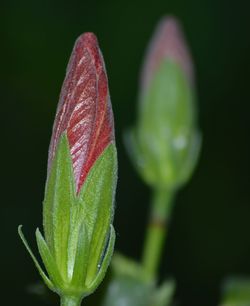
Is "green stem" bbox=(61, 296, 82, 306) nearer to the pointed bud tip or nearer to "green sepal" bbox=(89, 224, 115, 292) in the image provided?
"green sepal" bbox=(89, 224, 115, 292)

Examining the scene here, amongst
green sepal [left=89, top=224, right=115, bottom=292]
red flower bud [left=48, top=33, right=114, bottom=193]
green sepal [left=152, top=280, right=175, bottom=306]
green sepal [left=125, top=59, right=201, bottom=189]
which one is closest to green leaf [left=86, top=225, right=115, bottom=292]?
green sepal [left=89, top=224, right=115, bottom=292]

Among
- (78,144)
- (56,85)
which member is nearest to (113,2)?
(56,85)

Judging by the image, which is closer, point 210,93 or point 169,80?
point 169,80

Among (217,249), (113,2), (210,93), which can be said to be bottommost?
(217,249)

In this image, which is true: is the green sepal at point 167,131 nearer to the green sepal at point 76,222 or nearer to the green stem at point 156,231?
the green stem at point 156,231

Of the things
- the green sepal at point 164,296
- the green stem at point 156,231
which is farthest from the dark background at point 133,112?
the green sepal at point 164,296

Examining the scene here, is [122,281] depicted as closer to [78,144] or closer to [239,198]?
[78,144]
